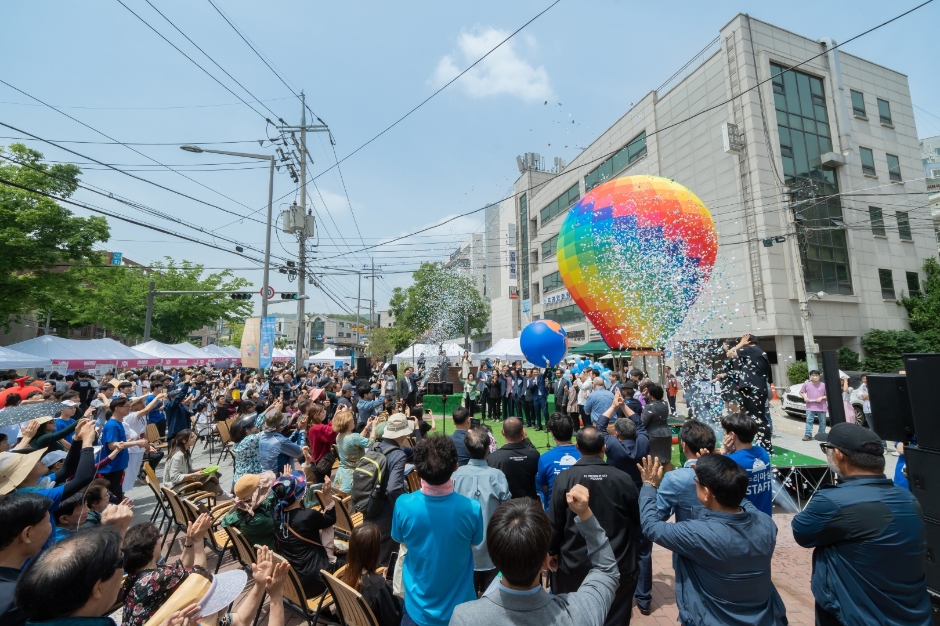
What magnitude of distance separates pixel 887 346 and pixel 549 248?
22.2m

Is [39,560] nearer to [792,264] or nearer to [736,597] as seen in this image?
[736,597]

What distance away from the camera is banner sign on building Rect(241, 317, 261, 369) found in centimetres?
1586

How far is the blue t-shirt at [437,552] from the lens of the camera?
254 cm

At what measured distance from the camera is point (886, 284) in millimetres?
23406

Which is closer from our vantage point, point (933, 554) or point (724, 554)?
point (724, 554)

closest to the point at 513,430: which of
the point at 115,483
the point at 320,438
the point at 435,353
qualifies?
the point at 320,438

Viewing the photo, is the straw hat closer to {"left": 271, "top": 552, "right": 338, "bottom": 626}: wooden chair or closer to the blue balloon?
{"left": 271, "top": 552, "right": 338, "bottom": 626}: wooden chair

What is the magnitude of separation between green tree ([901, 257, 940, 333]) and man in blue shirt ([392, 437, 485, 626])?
3155cm

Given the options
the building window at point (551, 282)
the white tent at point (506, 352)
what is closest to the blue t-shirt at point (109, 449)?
the white tent at point (506, 352)

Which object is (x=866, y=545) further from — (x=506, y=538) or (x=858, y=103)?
(x=858, y=103)

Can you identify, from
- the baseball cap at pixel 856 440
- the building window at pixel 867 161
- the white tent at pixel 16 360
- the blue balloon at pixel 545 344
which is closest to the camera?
the baseball cap at pixel 856 440

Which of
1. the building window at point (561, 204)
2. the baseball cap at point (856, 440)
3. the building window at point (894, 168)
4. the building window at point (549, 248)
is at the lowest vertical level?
the baseball cap at point (856, 440)

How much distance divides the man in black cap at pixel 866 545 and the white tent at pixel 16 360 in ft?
61.3

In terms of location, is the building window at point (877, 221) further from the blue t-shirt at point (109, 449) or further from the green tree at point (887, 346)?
the blue t-shirt at point (109, 449)
